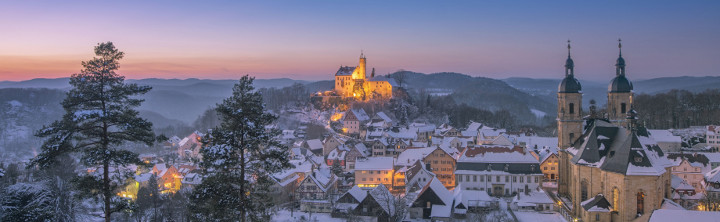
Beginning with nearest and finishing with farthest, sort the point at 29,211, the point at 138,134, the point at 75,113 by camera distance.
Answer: the point at 75,113
the point at 138,134
the point at 29,211

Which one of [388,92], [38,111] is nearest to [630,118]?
[388,92]

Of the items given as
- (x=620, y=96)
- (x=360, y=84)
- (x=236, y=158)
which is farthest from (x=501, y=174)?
(x=360, y=84)

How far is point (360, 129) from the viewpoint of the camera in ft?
299

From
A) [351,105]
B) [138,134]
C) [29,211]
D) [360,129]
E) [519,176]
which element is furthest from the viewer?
[351,105]

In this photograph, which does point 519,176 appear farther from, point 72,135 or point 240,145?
point 72,135

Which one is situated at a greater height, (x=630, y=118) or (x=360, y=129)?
(x=630, y=118)

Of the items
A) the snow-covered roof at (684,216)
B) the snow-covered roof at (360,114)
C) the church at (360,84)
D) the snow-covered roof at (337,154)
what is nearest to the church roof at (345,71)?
the church at (360,84)

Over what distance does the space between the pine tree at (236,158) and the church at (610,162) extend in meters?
25.1

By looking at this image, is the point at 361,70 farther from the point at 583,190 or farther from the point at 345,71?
the point at 583,190

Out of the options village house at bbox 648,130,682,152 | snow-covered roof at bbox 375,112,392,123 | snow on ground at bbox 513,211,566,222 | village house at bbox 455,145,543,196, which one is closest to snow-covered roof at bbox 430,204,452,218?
snow on ground at bbox 513,211,566,222

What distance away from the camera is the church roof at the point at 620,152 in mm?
29969

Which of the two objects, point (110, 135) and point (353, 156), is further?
point (353, 156)

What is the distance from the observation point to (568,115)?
40.2 meters

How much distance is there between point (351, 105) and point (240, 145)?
88890 millimetres
